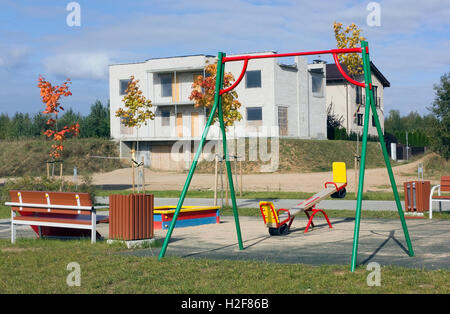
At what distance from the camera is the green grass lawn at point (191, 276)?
7078 millimetres

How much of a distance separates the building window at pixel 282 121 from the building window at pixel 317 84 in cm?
511

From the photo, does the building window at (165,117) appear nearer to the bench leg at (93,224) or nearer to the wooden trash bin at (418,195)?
the wooden trash bin at (418,195)

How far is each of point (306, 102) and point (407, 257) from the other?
139ft

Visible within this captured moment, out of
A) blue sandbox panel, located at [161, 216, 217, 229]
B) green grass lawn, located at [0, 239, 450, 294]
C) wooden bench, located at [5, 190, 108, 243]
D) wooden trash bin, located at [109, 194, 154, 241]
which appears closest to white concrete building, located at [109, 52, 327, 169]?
blue sandbox panel, located at [161, 216, 217, 229]

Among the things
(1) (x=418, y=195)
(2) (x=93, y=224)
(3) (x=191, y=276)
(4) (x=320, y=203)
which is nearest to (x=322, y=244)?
(3) (x=191, y=276)

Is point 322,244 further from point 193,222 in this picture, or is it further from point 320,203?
point 320,203

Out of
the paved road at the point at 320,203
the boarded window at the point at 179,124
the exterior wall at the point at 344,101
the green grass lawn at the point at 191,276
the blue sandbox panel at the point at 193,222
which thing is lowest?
the paved road at the point at 320,203

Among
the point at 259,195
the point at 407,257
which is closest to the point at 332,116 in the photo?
the point at 259,195

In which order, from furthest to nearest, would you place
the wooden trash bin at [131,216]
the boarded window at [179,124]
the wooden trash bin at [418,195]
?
the boarded window at [179,124], the wooden trash bin at [418,195], the wooden trash bin at [131,216]

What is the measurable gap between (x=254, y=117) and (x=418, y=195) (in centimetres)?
3256

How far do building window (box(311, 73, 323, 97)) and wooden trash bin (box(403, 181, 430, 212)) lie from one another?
3676cm

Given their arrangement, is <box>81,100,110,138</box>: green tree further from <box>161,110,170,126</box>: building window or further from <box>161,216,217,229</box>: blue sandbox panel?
<box>161,216,217,229</box>: blue sandbox panel

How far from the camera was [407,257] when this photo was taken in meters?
9.33

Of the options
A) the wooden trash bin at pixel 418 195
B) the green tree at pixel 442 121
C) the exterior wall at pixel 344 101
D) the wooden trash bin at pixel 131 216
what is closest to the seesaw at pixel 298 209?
the wooden trash bin at pixel 418 195
